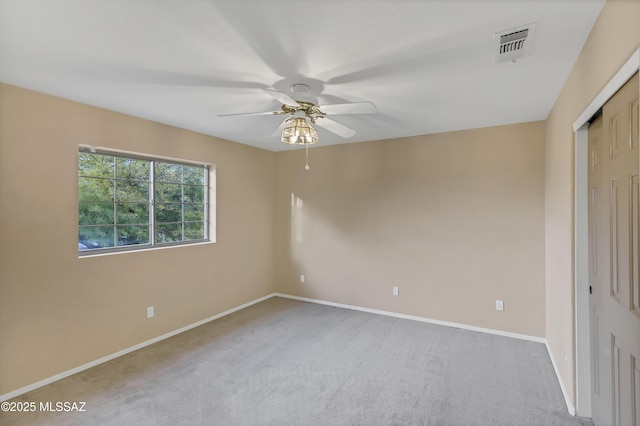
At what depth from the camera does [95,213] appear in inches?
121

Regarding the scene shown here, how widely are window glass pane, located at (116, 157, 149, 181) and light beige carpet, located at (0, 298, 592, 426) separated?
1865 mm

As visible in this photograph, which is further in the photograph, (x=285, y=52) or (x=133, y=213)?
(x=133, y=213)

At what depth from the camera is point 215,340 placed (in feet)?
11.5

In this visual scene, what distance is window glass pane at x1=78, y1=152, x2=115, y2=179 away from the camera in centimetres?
296

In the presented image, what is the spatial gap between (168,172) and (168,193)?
10.2 inches

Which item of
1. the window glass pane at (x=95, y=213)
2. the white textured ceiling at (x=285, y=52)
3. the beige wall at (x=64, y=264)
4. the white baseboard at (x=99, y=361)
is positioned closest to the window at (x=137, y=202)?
the window glass pane at (x=95, y=213)

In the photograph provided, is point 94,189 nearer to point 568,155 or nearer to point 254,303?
point 254,303

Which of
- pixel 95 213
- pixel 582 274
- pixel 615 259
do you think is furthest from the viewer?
pixel 95 213

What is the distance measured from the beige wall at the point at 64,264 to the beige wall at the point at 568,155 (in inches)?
149

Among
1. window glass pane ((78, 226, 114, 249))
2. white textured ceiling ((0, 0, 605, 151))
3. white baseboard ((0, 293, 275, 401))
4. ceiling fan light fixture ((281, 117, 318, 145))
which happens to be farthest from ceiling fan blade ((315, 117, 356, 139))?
white baseboard ((0, 293, 275, 401))

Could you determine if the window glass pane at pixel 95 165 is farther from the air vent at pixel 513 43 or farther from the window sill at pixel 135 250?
the air vent at pixel 513 43

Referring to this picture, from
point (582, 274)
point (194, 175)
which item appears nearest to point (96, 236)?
point (194, 175)

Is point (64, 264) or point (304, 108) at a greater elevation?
point (304, 108)

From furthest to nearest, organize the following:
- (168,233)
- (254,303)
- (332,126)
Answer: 1. (254,303)
2. (168,233)
3. (332,126)
